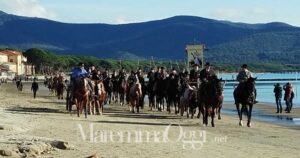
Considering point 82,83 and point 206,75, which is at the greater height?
point 206,75

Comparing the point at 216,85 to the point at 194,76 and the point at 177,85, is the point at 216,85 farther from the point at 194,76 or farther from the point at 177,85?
the point at 177,85

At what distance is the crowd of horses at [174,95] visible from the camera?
22.7 meters

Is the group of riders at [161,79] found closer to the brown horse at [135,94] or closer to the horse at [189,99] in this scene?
the horse at [189,99]

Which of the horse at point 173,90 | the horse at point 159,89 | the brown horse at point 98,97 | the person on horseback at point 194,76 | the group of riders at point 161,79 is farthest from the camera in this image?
the horse at point 159,89

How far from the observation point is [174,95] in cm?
3025

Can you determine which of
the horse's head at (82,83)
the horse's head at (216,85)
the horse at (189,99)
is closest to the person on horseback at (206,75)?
the horse's head at (216,85)

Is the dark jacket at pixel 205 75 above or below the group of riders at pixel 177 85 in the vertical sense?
above

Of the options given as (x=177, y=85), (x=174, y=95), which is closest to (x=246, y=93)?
(x=177, y=85)

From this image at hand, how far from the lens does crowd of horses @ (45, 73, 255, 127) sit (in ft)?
74.5

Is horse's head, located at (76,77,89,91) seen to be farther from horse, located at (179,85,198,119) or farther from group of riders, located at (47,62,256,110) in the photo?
horse, located at (179,85,198,119)

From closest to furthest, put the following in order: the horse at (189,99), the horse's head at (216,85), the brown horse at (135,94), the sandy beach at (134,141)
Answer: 1. the sandy beach at (134,141)
2. the horse's head at (216,85)
3. the horse at (189,99)
4. the brown horse at (135,94)

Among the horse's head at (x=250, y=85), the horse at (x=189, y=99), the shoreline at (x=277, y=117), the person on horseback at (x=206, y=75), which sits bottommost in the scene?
the shoreline at (x=277, y=117)

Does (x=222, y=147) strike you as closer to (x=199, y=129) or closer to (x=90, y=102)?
(x=199, y=129)

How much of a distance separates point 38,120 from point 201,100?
6.15 meters
